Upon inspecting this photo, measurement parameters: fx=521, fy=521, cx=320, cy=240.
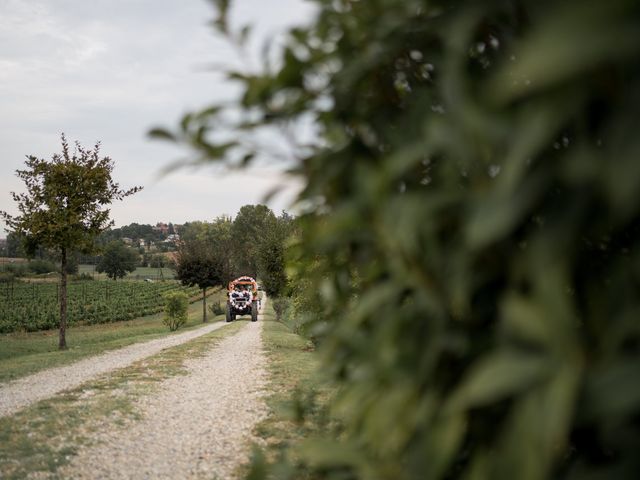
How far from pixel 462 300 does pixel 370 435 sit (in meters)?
0.34

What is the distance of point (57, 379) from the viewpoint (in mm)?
11695

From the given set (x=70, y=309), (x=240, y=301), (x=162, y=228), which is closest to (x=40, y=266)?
(x=70, y=309)

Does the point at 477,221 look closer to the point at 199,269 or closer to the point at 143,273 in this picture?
the point at 199,269

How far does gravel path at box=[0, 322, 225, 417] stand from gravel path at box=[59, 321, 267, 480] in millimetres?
2110

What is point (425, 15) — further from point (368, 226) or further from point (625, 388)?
point (625, 388)

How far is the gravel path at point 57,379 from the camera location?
31.2ft

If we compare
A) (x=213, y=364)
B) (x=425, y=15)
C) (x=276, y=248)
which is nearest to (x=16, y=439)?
(x=213, y=364)

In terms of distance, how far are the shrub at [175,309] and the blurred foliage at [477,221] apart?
2973 cm

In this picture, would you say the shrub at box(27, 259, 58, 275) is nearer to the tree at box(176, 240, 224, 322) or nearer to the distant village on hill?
the distant village on hill

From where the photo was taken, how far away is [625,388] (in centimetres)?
A: 56

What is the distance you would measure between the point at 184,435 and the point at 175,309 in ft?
77.7

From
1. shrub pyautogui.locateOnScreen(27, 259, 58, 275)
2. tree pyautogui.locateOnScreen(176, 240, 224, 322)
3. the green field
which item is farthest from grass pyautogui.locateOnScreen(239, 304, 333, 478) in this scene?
the green field

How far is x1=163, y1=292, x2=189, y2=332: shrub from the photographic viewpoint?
1174 inches

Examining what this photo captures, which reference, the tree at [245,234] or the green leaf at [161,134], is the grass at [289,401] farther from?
the tree at [245,234]
